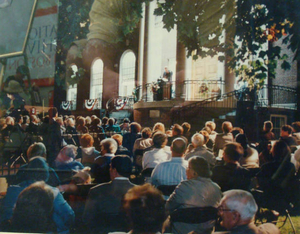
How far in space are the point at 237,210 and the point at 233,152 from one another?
77 cm

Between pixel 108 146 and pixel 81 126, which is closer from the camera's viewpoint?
pixel 108 146

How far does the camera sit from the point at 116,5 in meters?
3.11

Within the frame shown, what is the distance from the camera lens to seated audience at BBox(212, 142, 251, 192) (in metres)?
2.55

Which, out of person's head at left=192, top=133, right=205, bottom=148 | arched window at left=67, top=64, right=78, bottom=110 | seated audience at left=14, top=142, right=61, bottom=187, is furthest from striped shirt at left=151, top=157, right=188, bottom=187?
arched window at left=67, top=64, right=78, bottom=110

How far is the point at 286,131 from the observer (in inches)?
99.1

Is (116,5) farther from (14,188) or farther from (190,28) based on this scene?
(14,188)

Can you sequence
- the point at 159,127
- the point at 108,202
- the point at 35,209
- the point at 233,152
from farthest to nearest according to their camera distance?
the point at 159,127, the point at 233,152, the point at 108,202, the point at 35,209

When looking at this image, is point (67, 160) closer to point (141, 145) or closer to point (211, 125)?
point (141, 145)

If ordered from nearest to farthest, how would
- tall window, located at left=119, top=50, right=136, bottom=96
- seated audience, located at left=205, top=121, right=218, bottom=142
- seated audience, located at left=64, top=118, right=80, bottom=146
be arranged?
seated audience, located at left=205, top=121, right=218, bottom=142
tall window, located at left=119, top=50, right=136, bottom=96
seated audience, located at left=64, top=118, right=80, bottom=146

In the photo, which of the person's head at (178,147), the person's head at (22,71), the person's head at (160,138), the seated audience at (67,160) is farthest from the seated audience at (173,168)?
the person's head at (22,71)

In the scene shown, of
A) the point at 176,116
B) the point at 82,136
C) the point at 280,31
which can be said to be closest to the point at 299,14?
the point at 280,31

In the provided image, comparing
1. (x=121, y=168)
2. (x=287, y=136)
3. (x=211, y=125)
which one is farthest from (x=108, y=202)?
(x=287, y=136)

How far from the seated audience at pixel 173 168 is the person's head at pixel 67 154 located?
42.8 inches

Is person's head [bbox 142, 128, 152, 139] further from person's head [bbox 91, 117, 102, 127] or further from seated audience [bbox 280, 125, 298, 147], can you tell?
seated audience [bbox 280, 125, 298, 147]
